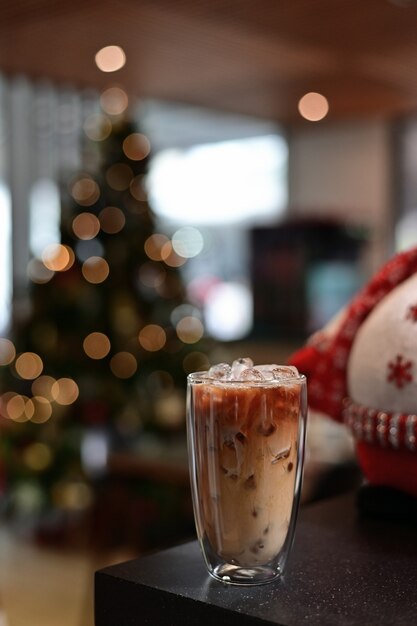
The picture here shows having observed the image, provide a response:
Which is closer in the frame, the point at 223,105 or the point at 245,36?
the point at 245,36

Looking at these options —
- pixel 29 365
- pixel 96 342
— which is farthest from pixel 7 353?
pixel 96 342

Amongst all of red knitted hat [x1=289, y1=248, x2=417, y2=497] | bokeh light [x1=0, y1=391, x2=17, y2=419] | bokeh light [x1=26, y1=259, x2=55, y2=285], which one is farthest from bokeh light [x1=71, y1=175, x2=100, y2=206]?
red knitted hat [x1=289, y1=248, x2=417, y2=497]

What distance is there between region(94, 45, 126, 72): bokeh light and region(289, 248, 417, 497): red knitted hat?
3443 millimetres

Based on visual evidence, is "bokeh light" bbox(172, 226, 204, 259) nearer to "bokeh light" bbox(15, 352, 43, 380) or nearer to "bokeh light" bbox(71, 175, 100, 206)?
"bokeh light" bbox(71, 175, 100, 206)

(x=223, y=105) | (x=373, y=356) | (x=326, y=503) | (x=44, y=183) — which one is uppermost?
(x=223, y=105)

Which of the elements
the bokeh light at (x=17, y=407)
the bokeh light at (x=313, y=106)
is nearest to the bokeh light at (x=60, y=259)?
the bokeh light at (x=17, y=407)

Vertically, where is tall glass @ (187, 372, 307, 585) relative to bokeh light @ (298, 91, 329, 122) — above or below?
below

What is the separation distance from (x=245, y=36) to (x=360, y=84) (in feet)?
4.42

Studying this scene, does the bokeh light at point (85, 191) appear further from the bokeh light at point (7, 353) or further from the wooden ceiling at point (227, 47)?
the bokeh light at point (7, 353)

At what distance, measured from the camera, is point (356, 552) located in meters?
0.85

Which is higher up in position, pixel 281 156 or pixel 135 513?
pixel 281 156

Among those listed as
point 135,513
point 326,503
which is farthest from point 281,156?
point 326,503

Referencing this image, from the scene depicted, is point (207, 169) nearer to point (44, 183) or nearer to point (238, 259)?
point (238, 259)

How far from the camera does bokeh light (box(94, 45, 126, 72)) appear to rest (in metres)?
4.23
